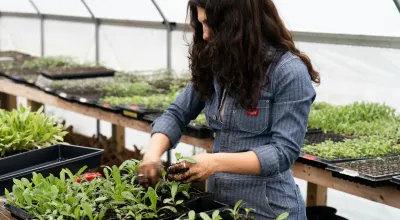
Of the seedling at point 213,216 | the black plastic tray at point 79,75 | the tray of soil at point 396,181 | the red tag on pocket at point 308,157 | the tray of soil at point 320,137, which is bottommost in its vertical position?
the black plastic tray at point 79,75

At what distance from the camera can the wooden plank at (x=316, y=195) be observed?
426cm

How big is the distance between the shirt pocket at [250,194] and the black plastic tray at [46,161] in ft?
2.42

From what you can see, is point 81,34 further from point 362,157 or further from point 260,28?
point 260,28

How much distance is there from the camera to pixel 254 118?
2.21 metres

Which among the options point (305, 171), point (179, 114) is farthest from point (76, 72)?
point (179, 114)

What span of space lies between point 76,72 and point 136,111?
1910 mm

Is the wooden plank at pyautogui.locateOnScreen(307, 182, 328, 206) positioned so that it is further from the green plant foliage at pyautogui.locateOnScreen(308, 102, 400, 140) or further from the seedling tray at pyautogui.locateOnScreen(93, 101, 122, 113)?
the seedling tray at pyautogui.locateOnScreen(93, 101, 122, 113)

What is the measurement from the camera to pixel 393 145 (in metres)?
3.63

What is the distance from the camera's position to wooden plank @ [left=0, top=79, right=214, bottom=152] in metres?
4.22

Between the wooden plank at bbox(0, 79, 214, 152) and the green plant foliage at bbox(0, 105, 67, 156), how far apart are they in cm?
115

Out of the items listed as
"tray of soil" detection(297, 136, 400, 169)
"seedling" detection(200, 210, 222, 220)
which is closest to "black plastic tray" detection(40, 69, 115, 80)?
"tray of soil" detection(297, 136, 400, 169)

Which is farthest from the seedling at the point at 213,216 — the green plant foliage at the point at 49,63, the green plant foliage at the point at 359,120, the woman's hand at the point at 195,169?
the green plant foliage at the point at 49,63

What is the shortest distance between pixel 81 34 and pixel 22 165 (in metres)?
5.08

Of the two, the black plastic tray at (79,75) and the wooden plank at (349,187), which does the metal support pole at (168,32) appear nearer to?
the black plastic tray at (79,75)
